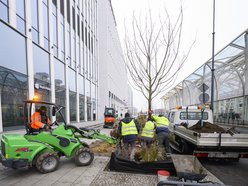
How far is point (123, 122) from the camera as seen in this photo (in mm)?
5680

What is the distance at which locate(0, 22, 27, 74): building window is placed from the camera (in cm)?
946

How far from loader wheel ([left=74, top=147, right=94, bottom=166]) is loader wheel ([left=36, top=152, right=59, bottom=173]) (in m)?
0.60

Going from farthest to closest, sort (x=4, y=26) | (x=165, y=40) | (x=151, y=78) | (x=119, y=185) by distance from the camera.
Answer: (x=4, y=26), (x=151, y=78), (x=165, y=40), (x=119, y=185)

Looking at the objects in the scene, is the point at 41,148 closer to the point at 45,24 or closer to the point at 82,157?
the point at 82,157

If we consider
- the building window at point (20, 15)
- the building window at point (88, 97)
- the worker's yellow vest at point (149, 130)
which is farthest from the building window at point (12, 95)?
the building window at point (88, 97)

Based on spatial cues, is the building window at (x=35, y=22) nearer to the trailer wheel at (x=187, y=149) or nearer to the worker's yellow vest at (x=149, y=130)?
the worker's yellow vest at (x=149, y=130)

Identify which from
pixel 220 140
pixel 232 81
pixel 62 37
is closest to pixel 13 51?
pixel 62 37

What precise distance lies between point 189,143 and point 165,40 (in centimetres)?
448

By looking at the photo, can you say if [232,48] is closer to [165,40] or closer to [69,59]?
[165,40]

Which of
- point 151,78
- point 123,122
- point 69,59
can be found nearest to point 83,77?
point 69,59

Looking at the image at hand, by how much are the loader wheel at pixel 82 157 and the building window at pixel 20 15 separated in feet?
31.4

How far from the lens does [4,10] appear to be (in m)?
9.48

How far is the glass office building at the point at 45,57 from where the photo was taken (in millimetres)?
9781

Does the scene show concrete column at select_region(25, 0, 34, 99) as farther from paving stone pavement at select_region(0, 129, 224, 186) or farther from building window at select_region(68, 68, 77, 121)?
paving stone pavement at select_region(0, 129, 224, 186)
